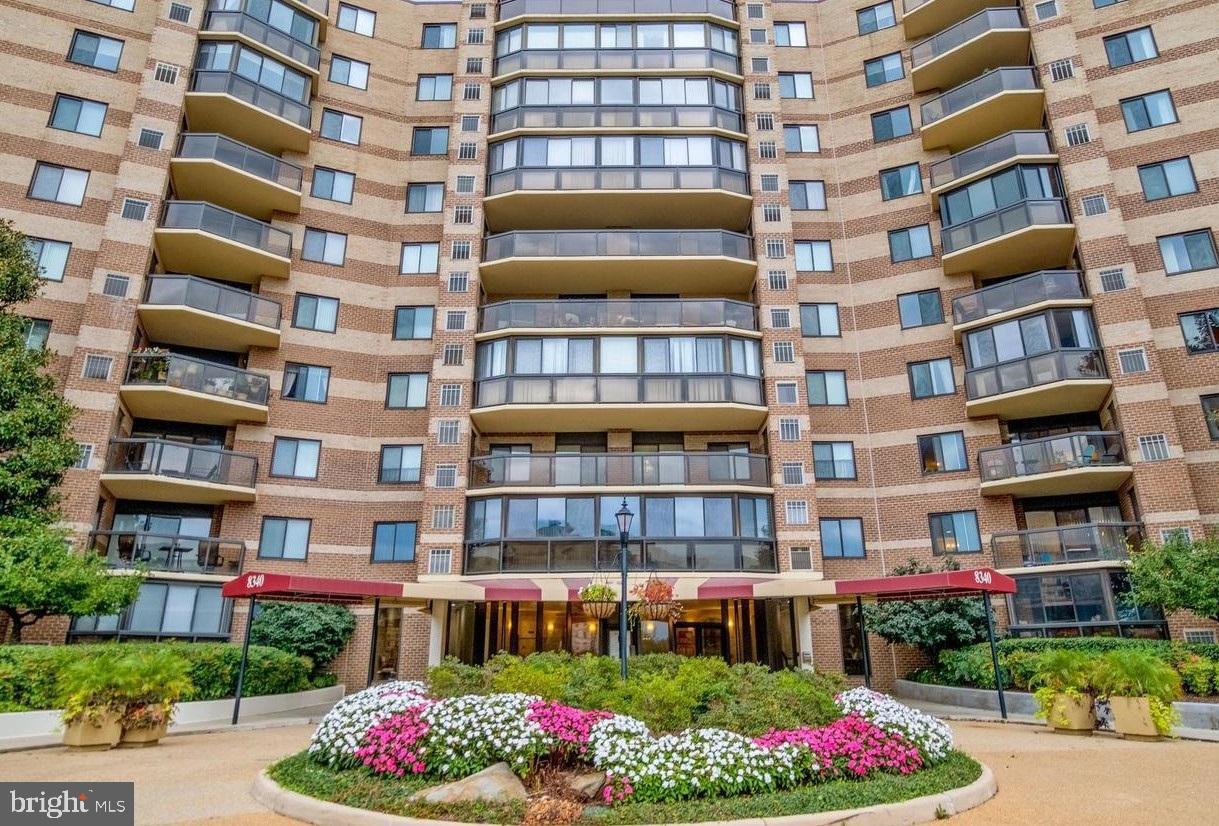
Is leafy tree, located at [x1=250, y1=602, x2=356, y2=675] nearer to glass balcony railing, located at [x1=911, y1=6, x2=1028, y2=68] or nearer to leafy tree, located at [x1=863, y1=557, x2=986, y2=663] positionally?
leafy tree, located at [x1=863, y1=557, x2=986, y2=663]

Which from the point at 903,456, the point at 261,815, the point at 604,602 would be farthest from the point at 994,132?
the point at 261,815

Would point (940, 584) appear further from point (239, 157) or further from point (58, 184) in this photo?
point (58, 184)

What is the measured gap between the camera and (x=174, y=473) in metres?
22.9

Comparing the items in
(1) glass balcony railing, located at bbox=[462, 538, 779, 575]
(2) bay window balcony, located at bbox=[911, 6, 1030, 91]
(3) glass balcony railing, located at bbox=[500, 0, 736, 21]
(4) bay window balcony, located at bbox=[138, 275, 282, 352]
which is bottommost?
(1) glass balcony railing, located at bbox=[462, 538, 779, 575]

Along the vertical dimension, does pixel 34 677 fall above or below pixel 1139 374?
below

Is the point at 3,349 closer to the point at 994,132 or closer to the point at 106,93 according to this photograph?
the point at 106,93

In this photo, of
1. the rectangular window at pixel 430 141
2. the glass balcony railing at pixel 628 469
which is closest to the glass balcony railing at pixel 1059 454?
the glass balcony railing at pixel 628 469

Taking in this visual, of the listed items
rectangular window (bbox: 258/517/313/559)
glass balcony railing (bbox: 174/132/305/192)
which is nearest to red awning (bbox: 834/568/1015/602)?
rectangular window (bbox: 258/517/313/559)

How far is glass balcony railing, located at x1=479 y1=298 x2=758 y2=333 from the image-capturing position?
26.1 meters

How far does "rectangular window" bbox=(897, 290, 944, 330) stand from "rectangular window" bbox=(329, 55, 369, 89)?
24665 millimetres

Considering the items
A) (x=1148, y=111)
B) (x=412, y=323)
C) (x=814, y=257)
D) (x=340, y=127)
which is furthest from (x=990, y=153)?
(x=340, y=127)

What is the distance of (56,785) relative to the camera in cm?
887

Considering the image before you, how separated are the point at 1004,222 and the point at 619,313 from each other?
14328 mm

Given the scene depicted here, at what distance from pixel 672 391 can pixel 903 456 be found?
29.5 ft
